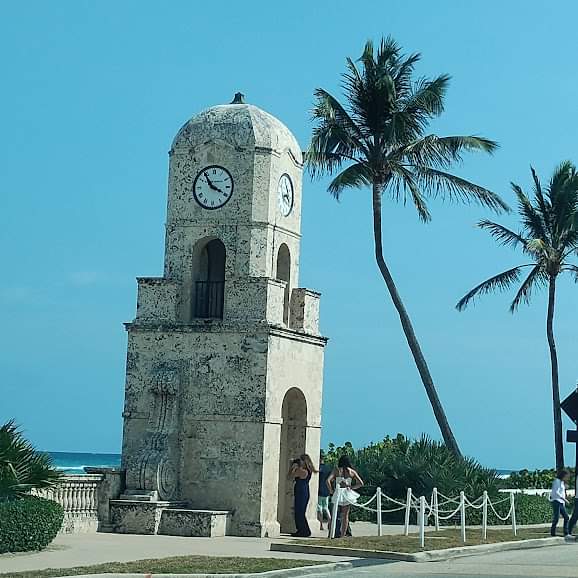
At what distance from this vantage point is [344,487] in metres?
25.0

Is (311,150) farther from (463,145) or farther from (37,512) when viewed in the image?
(37,512)

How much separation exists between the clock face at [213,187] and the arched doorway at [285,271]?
5.93ft

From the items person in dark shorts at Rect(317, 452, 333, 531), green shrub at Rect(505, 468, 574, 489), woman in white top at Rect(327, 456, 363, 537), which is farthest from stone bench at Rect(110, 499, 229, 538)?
green shrub at Rect(505, 468, 574, 489)

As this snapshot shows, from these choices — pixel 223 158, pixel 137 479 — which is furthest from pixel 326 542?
pixel 223 158

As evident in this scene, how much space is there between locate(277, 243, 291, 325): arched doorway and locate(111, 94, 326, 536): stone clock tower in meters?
0.03

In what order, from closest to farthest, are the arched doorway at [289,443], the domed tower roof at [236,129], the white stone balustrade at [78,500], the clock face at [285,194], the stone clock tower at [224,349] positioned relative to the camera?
the white stone balustrade at [78,500] → the stone clock tower at [224,349] → the domed tower roof at [236,129] → the clock face at [285,194] → the arched doorway at [289,443]

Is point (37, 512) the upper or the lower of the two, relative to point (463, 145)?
lower

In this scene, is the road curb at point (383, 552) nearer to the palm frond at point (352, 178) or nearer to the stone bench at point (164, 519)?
the stone bench at point (164, 519)

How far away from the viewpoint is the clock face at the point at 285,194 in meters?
26.9

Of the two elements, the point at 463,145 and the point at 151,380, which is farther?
the point at 463,145

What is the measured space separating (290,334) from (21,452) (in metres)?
6.64

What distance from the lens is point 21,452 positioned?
869 inches

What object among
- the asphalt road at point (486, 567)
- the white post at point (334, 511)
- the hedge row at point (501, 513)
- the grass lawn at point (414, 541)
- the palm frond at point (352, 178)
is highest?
the palm frond at point (352, 178)

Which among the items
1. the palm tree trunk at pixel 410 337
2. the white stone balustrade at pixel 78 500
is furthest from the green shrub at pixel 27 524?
the palm tree trunk at pixel 410 337
